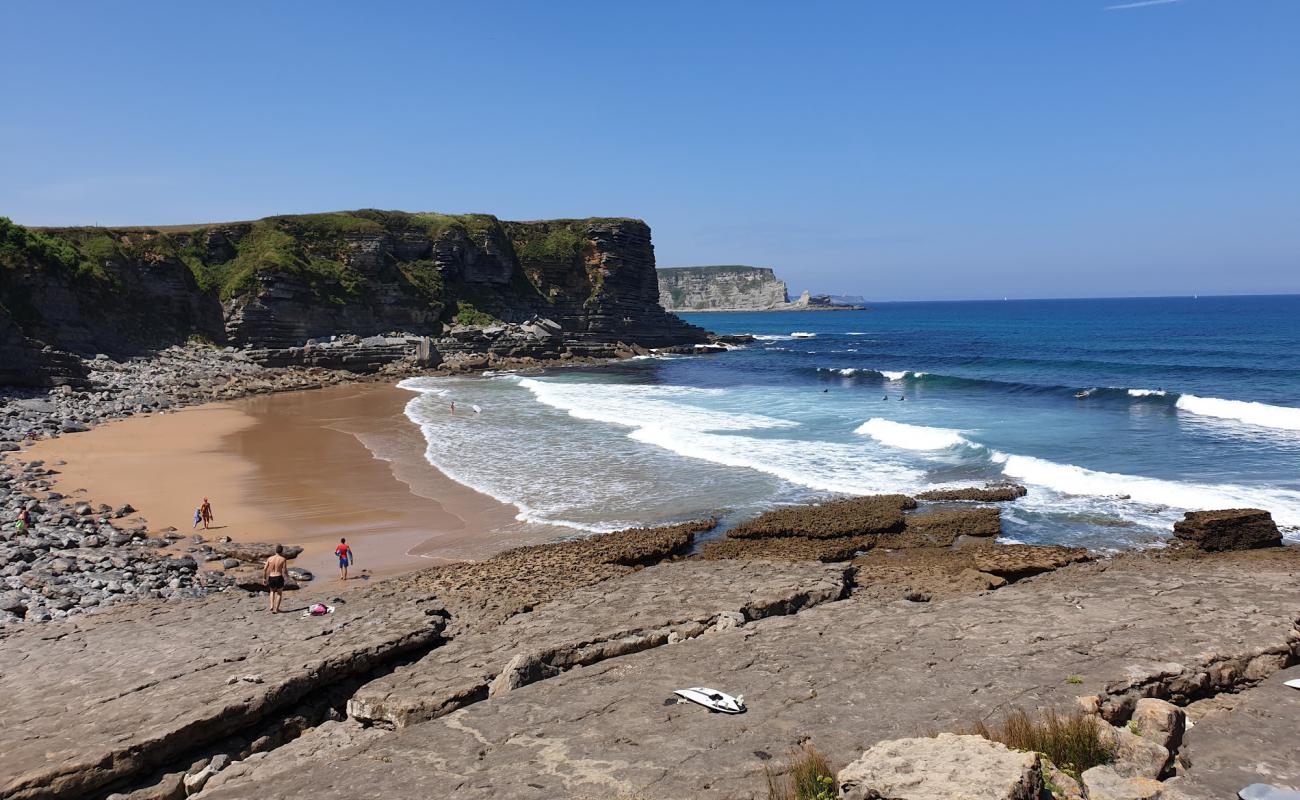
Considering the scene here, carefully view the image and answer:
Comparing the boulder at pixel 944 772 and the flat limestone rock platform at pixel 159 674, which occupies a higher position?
the boulder at pixel 944 772

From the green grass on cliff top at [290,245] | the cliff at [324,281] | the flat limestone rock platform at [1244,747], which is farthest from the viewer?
the green grass on cliff top at [290,245]

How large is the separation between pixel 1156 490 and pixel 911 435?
977cm

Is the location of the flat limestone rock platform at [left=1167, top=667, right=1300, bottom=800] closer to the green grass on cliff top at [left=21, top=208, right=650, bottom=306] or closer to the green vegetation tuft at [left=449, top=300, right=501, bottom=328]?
the green grass on cliff top at [left=21, top=208, right=650, bottom=306]

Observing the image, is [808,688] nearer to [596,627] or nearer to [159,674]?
[596,627]

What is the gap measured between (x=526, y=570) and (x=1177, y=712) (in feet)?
36.0

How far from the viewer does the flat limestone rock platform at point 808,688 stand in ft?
22.5

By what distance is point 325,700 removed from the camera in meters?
9.18

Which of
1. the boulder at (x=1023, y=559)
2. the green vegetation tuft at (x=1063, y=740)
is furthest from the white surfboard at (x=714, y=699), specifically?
the boulder at (x=1023, y=559)

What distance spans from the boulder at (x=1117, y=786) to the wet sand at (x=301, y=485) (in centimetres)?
1324

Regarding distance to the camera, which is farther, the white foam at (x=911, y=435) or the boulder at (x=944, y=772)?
the white foam at (x=911, y=435)

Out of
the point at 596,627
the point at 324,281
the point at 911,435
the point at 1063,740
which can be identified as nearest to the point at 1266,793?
the point at 1063,740

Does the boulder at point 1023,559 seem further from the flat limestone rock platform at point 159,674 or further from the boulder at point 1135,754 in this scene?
the flat limestone rock platform at point 159,674

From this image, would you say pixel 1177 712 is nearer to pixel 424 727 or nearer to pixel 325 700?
pixel 424 727

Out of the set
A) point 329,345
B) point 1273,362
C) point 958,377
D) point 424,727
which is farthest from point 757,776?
point 1273,362
